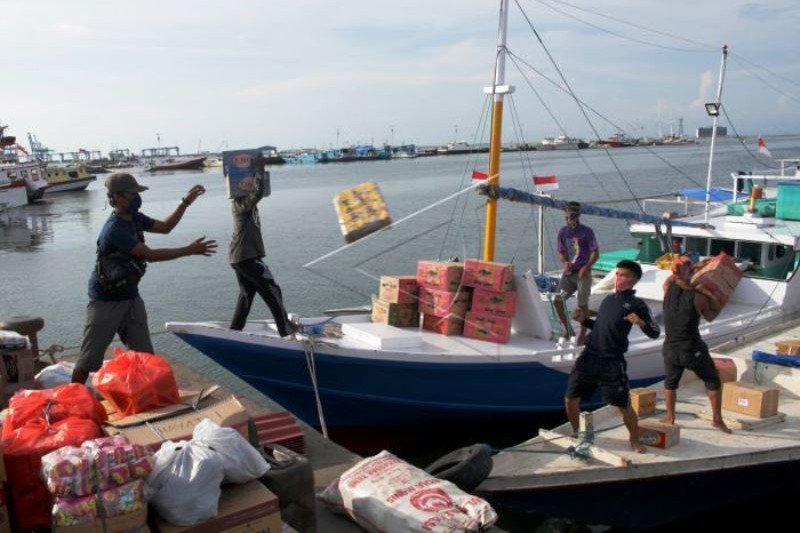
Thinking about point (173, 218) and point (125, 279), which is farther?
point (173, 218)

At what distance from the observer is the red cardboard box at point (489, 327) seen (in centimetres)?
850

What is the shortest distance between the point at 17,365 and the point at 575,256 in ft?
21.7

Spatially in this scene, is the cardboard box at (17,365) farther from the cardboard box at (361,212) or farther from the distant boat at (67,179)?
the distant boat at (67,179)

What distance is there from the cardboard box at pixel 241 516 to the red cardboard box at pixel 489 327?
4701 mm

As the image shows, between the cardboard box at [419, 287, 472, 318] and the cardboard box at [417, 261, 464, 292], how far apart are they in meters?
0.07

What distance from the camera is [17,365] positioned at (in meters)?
6.70

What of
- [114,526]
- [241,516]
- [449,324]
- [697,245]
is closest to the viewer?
[114,526]

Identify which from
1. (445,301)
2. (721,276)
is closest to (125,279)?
(445,301)

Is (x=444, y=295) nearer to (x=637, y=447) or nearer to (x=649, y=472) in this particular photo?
(x=637, y=447)

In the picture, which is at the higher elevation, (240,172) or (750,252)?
(240,172)

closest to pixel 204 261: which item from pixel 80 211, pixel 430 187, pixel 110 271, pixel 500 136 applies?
pixel 500 136

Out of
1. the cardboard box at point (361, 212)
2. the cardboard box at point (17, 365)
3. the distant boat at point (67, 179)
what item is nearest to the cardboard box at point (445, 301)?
the cardboard box at point (361, 212)

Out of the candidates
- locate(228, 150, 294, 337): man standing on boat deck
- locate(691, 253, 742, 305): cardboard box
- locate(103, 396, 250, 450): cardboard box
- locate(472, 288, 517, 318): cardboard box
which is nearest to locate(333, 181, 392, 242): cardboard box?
locate(228, 150, 294, 337): man standing on boat deck

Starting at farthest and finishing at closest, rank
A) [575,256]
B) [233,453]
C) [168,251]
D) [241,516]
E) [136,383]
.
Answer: [575,256] → [168,251] → [136,383] → [233,453] → [241,516]
